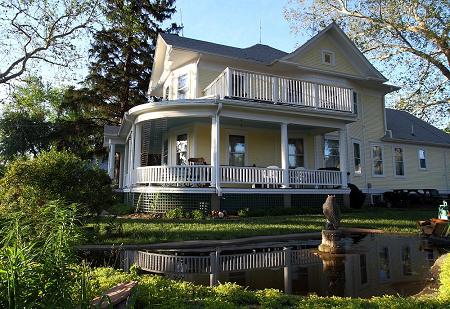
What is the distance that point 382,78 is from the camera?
22.4m

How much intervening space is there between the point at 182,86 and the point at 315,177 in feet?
27.0

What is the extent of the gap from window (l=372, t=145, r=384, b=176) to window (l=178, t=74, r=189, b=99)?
469 inches

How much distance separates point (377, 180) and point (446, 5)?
33.9ft

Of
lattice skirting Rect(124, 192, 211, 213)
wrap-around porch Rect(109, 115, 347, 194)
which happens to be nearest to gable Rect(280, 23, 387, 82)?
wrap-around porch Rect(109, 115, 347, 194)

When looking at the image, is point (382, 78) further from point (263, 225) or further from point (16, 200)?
point (16, 200)

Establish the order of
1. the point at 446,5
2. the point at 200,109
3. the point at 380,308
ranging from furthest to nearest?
the point at 446,5, the point at 200,109, the point at 380,308

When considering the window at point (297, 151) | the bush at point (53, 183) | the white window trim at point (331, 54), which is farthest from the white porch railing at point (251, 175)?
the white window trim at point (331, 54)

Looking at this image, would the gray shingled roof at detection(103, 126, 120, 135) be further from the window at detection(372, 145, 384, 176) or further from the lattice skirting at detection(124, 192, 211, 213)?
the window at detection(372, 145, 384, 176)

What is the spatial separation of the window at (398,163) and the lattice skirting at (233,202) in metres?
9.44

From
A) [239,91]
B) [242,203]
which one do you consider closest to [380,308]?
[242,203]

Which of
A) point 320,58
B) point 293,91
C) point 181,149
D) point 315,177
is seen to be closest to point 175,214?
point 181,149

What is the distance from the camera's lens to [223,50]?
19484 mm

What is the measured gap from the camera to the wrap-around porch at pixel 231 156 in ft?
48.2

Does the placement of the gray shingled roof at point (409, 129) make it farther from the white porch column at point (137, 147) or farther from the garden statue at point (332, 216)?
the garden statue at point (332, 216)
